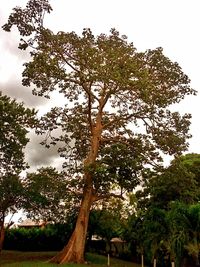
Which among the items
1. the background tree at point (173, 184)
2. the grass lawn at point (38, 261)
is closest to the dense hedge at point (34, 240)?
the grass lawn at point (38, 261)

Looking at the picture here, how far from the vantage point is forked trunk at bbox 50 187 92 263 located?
32.3 metres

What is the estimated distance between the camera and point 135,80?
30.3 m

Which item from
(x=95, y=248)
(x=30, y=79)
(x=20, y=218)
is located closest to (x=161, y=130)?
(x=30, y=79)

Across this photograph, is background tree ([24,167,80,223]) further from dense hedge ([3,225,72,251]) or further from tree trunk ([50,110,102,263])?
dense hedge ([3,225,72,251])

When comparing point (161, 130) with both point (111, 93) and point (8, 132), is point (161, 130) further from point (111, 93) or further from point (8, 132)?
point (8, 132)

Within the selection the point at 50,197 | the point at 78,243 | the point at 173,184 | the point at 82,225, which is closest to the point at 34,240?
the point at 50,197

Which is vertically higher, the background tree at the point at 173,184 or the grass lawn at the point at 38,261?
the background tree at the point at 173,184

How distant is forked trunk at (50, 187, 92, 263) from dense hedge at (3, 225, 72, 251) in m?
15.7

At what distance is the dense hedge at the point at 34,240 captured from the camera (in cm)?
5006

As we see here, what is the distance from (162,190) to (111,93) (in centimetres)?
977

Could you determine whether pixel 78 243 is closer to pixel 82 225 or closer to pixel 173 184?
pixel 82 225

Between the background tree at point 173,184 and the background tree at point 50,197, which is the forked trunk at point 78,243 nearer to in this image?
the background tree at point 50,197

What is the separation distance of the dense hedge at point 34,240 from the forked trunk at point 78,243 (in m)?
15.7

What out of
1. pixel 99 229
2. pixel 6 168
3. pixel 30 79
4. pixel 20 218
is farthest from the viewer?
pixel 99 229
